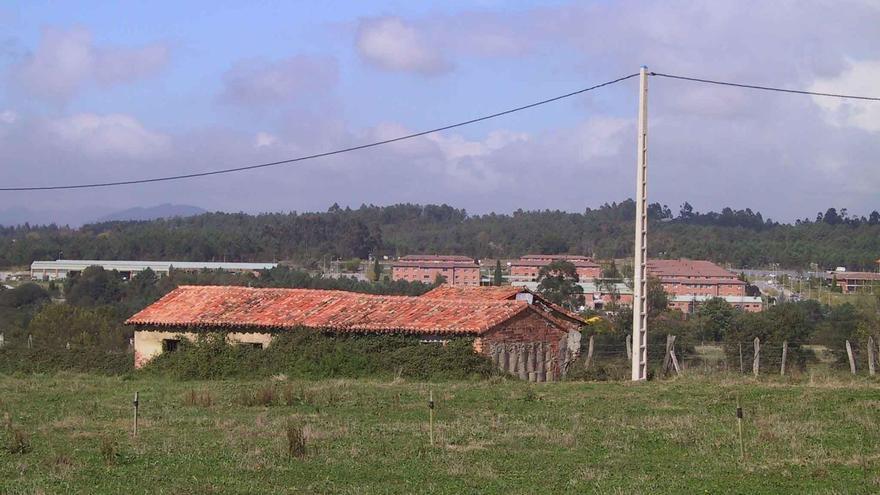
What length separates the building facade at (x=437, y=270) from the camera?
114 metres

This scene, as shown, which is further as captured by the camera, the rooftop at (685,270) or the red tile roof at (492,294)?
the rooftop at (685,270)

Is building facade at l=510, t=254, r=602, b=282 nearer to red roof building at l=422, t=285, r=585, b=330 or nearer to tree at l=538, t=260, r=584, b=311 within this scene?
tree at l=538, t=260, r=584, b=311

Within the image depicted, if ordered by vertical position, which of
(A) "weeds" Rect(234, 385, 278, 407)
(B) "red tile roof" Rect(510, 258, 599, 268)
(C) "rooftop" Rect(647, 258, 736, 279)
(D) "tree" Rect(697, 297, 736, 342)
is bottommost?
(D) "tree" Rect(697, 297, 736, 342)

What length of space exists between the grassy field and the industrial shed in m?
6.98

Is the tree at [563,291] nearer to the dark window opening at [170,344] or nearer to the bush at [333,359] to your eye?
the dark window opening at [170,344]

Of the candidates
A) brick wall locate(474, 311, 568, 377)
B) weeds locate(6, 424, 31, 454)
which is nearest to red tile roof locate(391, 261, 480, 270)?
brick wall locate(474, 311, 568, 377)

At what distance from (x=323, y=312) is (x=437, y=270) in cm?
8631

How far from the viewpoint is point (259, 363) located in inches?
1114

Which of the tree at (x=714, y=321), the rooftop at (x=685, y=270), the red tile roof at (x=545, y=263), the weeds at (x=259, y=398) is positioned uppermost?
the red tile roof at (x=545, y=263)

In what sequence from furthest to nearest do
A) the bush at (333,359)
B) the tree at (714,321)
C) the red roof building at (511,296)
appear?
1. the tree at (714,321)
2. the red roof building at (511,296)
3. the bush at (333,359)

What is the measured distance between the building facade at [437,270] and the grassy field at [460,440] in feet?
299

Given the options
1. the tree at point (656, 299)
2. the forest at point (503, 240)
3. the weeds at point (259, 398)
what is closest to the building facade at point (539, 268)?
the forest at point (503, 240)

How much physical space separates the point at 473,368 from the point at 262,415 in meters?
10.3

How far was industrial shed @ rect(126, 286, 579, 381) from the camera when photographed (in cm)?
2844
